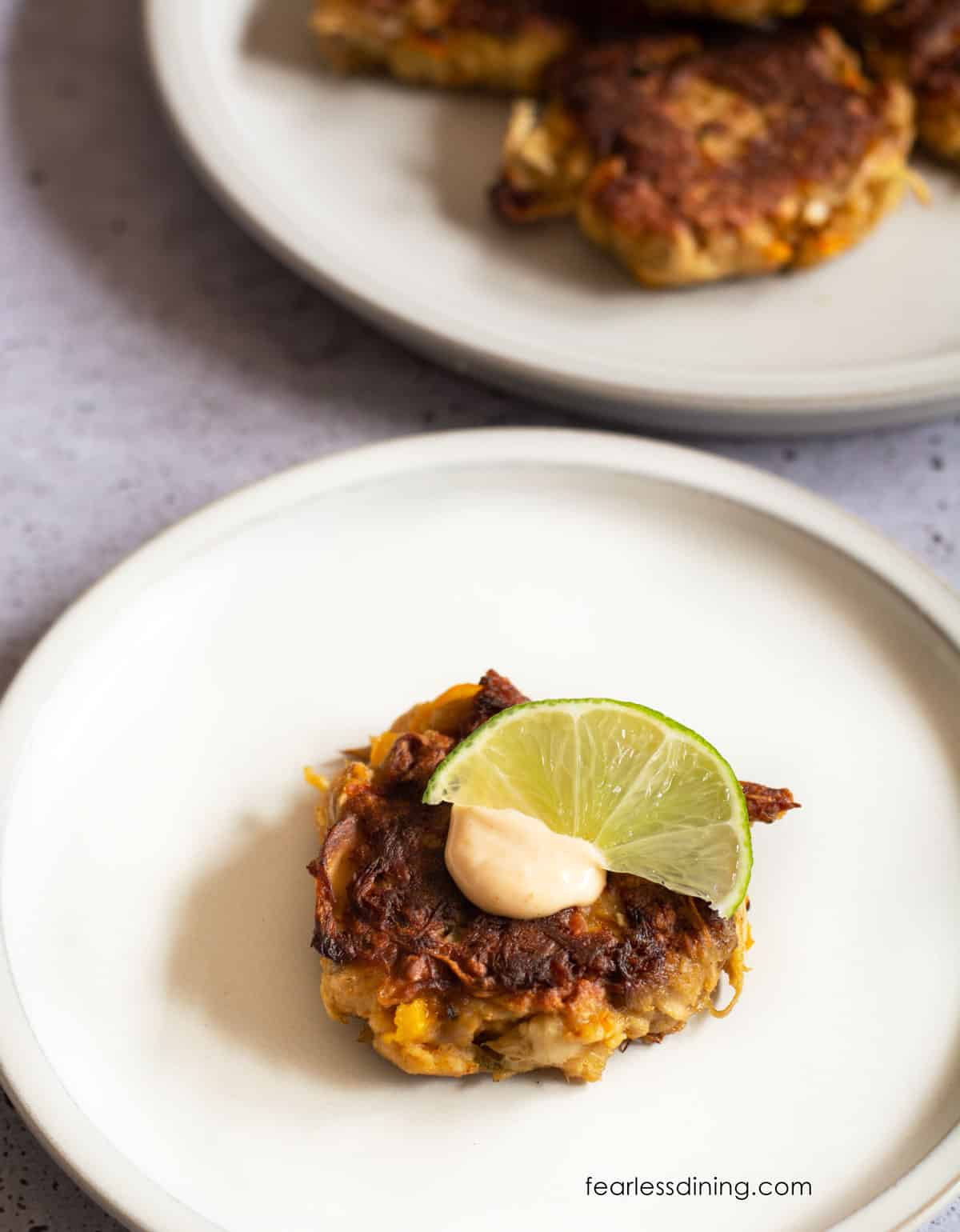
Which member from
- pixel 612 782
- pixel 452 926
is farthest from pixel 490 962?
pixel 612 782

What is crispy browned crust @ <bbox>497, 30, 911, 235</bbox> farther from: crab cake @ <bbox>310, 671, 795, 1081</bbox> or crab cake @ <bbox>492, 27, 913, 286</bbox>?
crab cake @ <bbox>310, 671, 795, 1081</bbox>

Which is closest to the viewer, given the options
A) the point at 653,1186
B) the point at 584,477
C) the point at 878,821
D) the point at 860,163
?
the point at 653,1186

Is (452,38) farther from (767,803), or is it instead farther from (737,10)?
(767,803)

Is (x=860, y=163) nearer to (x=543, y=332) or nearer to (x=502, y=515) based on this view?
(x=543, y=332)

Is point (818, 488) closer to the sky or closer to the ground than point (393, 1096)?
closer to the sky

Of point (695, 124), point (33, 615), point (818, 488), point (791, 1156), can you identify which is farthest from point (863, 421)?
point (33, 615)

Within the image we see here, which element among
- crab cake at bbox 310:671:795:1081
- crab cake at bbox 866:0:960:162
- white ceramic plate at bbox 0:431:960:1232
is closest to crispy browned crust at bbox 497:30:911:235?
crab cake at bbox 866:0:960:162
